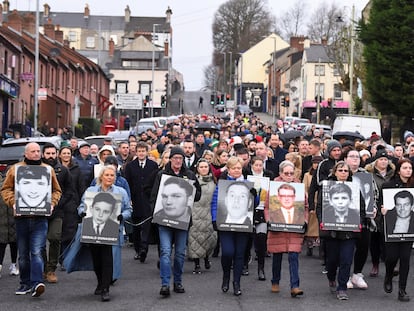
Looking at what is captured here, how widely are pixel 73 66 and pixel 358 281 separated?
56346mm

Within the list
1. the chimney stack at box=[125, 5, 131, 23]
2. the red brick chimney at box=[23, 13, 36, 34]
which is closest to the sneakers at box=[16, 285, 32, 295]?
the red brick chimney at box=[23, 13, 36, 34]

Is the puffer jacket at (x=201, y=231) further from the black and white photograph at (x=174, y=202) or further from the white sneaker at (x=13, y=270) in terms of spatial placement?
the white sneaker at (x=13, y=270)

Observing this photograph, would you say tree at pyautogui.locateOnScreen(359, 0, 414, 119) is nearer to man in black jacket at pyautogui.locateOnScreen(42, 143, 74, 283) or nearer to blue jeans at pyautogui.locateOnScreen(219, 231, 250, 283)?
man in black jacket at pyautogui.locateOnScreen(42, 143, 74, 283)

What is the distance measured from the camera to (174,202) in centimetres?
1129

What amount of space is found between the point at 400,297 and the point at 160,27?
13469 cm

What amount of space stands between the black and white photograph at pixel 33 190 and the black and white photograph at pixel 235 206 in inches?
83.0

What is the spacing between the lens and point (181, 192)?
1134 cm

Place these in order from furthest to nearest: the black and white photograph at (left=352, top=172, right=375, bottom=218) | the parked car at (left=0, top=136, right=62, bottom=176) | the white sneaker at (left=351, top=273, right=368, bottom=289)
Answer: the parked car at (left=0, top=136, right=62, bottom=176) < the white sneaker at (left=351, top=273, right=368, bottom=289) < the black and white photograph at (left=352, top=172, right=375, bottom=218)

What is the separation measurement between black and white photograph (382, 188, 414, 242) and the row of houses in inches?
1091

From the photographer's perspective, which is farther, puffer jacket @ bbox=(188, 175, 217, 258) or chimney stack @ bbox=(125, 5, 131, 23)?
chimney stack @ bbox=(125, 5, 131, 23)

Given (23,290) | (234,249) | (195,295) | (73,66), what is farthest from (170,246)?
(73,66)

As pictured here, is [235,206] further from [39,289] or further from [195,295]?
[39,289]

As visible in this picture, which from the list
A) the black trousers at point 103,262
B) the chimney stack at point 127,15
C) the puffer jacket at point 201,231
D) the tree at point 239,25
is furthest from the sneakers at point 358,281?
the chimney stack at point 127,15

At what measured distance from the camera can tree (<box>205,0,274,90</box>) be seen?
113312mm
